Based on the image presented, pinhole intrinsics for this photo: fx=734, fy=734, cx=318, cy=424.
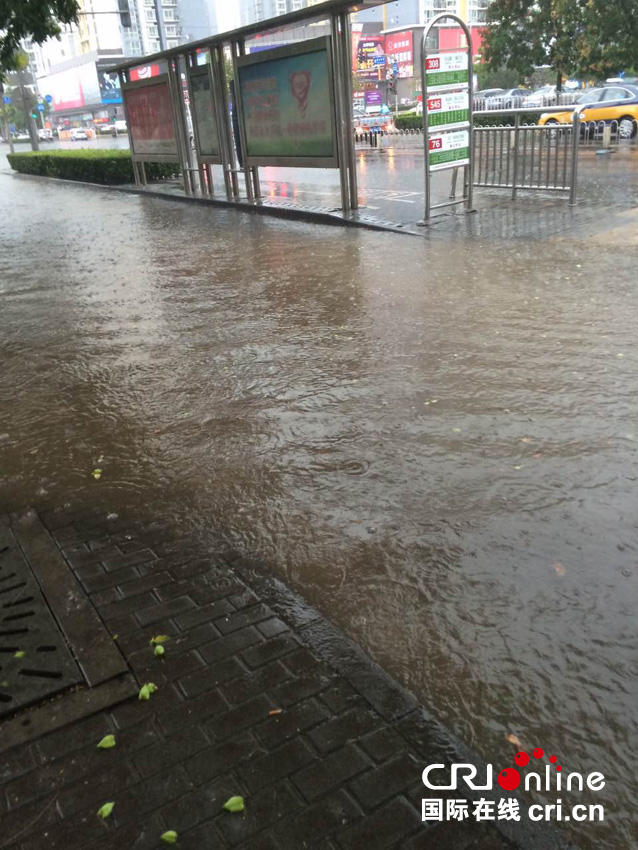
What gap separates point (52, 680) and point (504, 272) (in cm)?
686

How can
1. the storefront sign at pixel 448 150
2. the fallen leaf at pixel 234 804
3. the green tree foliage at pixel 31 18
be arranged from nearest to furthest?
the fallen leaf at pixel 234 804
the storefront sign at pixel 448 150
the green tree foliage at pixel 31 18

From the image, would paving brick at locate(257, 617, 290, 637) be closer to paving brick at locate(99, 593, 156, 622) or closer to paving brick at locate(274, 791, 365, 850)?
paving brick at locate(99, 593, 156, 622)

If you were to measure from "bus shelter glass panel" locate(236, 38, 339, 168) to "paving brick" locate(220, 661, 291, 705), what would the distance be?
11000mm

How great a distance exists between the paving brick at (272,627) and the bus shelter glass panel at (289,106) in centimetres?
1070

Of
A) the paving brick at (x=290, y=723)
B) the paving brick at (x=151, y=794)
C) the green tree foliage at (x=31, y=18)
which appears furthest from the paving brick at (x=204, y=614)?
the green tree foliage at (x=31, y=18)

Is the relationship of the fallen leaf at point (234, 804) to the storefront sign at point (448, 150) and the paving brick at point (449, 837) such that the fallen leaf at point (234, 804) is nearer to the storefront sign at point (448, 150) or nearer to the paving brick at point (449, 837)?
the paving brick at point (449, 837)

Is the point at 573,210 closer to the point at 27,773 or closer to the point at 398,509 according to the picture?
the point at 398,509

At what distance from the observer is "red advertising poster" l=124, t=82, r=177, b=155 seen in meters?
17.8

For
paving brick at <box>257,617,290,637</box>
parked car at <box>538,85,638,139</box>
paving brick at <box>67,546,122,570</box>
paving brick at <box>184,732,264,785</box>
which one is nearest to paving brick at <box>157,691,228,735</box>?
paving brick at <box>184,732,264,785</box>

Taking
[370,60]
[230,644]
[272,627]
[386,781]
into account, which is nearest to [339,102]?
[272,627]

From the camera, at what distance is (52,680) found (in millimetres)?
2689

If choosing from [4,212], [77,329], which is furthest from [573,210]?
Result: [4,212]

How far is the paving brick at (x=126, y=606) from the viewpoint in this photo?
3049 millimetres

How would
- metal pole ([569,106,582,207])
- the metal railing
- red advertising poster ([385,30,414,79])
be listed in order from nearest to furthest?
metal pole ([569,106,582,207]) → the metal railing → red advertising poster ([385,30,414,79])
